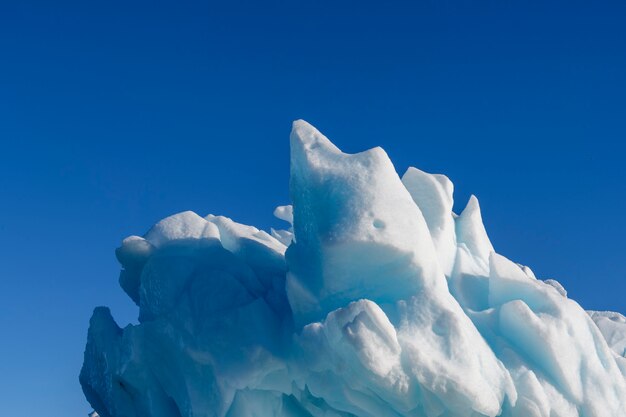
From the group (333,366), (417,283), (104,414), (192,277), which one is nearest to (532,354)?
(417,283)

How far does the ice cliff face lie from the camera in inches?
296

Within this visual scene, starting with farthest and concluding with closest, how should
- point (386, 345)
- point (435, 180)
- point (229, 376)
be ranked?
point (435, 180), point (229, 376), point (386, 345)

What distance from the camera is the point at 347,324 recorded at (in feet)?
24.2

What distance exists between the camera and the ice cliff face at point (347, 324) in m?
7.52

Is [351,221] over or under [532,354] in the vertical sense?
over

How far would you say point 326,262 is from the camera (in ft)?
26.7

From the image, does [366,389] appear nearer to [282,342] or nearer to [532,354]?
[282,342]

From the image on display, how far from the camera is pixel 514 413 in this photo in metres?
7.64

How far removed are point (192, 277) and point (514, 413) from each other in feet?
13.2

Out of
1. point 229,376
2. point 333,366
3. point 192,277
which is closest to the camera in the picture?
point 333,366

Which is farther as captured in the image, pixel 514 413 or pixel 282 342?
pixel 282 342

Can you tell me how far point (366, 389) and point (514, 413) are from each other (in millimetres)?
1471

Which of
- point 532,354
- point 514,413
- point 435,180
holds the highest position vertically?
point 435,180

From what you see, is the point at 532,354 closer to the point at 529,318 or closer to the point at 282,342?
the point at 529,318
